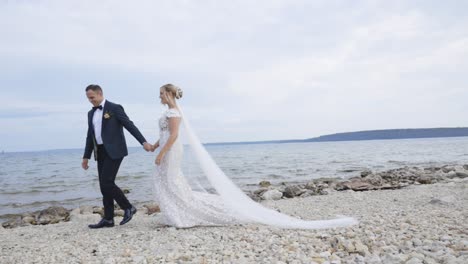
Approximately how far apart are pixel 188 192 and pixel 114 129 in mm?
1631

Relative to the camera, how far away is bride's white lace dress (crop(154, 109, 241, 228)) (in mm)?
6090

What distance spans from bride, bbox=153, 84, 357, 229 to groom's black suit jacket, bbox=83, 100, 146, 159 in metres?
0.53

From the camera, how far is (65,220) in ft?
33.2

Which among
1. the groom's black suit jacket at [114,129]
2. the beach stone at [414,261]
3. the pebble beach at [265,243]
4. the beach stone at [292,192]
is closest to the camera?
the beach stone at [414,261]

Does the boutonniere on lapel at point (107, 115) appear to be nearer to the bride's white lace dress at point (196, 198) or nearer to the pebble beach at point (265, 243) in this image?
the bride's white lace dress at point (196, 198)

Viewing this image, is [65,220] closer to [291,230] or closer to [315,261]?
[291,230]

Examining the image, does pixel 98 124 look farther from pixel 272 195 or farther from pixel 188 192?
pixel 272 195

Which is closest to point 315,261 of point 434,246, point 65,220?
point 434,246

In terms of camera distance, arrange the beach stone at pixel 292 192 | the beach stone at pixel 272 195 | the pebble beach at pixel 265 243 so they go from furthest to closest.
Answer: the beach stone at pixel 292 192 < the beach stone at pixel 272 195 < the pebble beach at pixel 265 243

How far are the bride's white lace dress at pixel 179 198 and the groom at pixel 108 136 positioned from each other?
41cm

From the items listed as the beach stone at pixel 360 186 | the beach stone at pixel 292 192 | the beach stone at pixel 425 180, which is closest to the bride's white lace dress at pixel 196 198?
the beach stone at pixel 292 192

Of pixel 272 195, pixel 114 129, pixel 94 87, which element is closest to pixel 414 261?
pixel 114 129

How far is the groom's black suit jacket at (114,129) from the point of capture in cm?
624

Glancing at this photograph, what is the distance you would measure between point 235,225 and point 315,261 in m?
2.19
